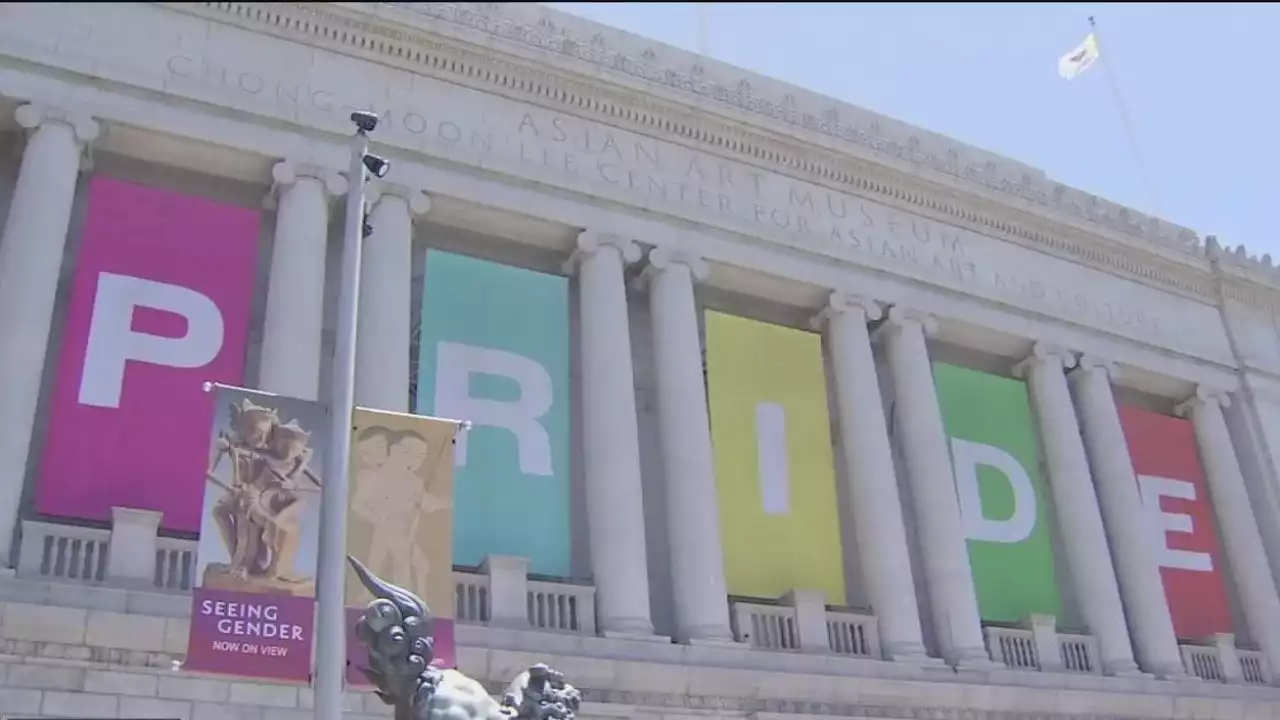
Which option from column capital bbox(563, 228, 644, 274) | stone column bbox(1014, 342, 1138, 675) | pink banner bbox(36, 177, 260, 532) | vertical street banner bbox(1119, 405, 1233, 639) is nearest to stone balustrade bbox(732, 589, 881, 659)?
stone column bbox(1014, 342, 1138, 675)

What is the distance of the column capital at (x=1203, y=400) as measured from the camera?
85.5 ft

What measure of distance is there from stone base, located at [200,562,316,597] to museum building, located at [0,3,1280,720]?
3.42m

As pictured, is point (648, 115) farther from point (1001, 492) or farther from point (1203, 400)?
point (1203, 400)

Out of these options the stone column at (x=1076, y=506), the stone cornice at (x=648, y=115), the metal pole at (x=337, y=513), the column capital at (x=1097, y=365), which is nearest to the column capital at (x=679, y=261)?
the stone cornice at (x=648, y=115)

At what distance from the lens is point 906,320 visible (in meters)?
22.7

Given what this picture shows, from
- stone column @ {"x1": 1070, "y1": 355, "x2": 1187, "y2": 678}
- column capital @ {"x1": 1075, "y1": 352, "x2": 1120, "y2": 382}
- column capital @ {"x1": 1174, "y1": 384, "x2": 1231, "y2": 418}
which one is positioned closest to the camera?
stone column @ {"x1": 1070, "y1": 355, "x2": 1187, "y2": 678}

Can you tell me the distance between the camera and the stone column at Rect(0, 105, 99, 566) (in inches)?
583

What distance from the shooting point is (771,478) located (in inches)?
781

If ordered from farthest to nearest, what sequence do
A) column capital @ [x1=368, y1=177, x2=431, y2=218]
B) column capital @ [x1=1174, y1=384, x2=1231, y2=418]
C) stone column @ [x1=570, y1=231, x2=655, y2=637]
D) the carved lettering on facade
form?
1. column capital @ [x1=1174, y1=384, x2=1231, y2=418]
2. the carved lettering on facade
3. column capital @ [x1=368, y1=177, x2=431, y2=218]
4. stone column @ [x1=570, y1=231, x2=655, y2=637]

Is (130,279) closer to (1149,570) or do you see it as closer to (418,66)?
(418,66)

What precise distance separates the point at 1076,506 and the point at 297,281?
1381cm

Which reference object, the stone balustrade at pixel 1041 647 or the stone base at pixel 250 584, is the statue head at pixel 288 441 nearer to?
the stone base at pixel 250 584

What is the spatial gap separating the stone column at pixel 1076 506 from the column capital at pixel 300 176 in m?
13.3

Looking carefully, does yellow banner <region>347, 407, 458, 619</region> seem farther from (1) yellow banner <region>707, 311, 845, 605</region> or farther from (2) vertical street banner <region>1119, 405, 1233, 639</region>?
(2) vertical street banner <region>1119, 405, 1233, 639</region>
